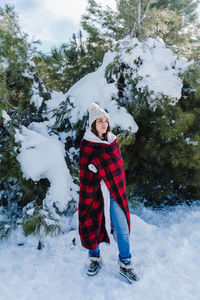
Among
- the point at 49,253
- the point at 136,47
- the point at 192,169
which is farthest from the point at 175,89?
the point at 49,253

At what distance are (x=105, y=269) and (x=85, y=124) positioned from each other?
1.93 meters

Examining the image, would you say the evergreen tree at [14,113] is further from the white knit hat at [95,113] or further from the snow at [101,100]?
the white knit hat at [95,113]

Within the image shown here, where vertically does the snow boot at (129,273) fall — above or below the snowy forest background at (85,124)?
below

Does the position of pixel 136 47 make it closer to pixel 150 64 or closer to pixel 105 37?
pixel 150 64

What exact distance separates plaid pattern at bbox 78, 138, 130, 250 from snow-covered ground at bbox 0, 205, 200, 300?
39 cm

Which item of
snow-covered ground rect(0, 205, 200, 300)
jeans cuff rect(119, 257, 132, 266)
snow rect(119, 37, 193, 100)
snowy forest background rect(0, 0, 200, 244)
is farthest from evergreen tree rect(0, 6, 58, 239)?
snow rect(119, 37, 193, 100)

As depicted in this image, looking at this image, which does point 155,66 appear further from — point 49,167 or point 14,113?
point 14,113

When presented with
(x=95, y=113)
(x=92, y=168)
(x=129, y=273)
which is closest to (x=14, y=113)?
(x=95, y=113)

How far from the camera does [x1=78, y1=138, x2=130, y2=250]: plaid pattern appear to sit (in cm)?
209

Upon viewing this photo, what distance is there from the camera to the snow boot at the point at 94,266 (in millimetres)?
2241

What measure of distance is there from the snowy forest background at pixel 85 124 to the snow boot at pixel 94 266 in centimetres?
68

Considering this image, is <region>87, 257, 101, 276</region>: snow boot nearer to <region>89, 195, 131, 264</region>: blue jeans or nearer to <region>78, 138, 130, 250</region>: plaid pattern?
<region>78, 138, 130, 250</region>: plaid pattern

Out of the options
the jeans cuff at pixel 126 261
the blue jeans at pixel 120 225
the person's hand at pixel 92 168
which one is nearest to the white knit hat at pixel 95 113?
the person's hand at pixel 92 168

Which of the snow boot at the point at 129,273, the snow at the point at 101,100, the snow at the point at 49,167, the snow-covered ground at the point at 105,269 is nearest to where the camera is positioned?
the snow-covered ground at the point at 105,269
